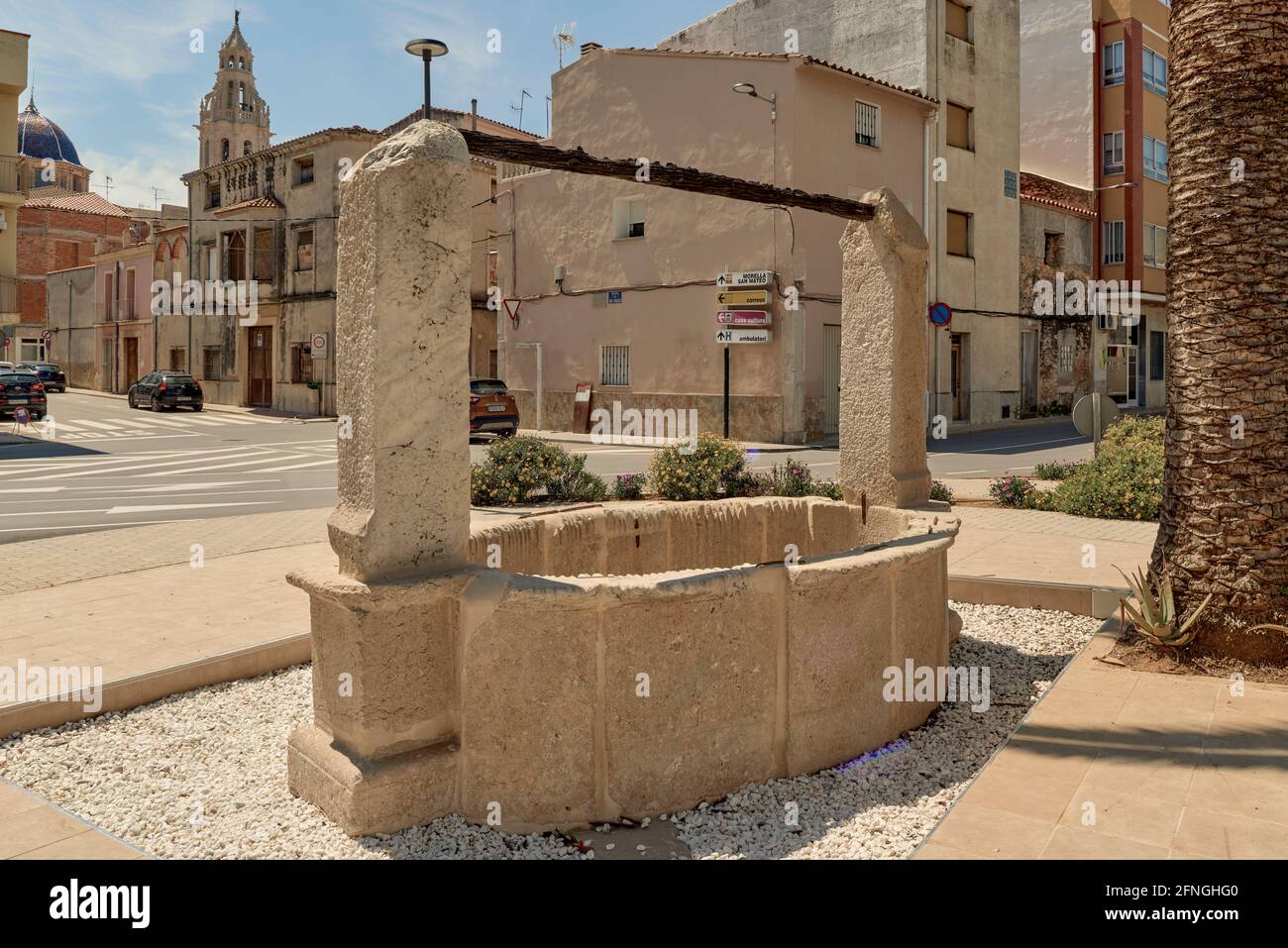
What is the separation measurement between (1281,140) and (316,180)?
99.9 ft

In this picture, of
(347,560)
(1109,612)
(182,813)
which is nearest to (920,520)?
(1109,612)

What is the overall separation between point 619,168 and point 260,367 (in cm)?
3319

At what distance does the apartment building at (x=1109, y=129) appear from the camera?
3023 centimetres

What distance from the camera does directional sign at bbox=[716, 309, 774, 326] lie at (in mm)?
21047

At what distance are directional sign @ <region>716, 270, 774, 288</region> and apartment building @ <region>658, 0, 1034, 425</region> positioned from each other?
5213mm

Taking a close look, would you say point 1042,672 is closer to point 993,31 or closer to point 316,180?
point 993,31

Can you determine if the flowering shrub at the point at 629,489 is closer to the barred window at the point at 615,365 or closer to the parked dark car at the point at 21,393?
the barred window at the point at 615,365

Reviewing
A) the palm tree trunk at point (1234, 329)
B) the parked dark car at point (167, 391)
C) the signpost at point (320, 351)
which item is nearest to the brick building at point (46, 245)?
the parked dark car at point (167, 391)

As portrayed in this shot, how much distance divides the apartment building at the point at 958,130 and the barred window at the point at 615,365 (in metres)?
7.31

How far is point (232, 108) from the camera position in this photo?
204ft

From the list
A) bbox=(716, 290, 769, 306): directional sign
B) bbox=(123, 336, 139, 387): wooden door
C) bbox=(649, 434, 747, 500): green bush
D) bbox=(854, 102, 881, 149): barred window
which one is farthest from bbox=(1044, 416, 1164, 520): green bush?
bbox=(123, 336, 139, 387): wooden door

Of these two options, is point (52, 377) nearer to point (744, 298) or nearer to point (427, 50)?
point (744, 298)

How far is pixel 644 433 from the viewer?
23219 millimetres

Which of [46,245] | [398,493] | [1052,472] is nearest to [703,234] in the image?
[1052,472]
